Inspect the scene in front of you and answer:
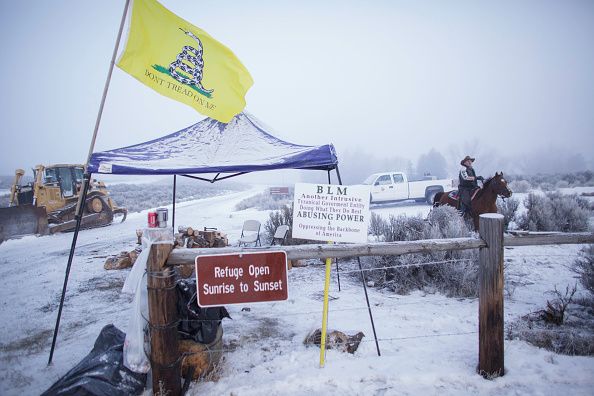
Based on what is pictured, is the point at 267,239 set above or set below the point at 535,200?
below

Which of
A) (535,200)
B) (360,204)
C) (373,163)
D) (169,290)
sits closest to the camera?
(169,290)

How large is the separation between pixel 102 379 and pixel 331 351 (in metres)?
2.17

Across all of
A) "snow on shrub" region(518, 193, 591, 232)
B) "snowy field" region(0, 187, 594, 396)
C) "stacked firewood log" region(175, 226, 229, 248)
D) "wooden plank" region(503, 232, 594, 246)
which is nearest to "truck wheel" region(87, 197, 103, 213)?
"snowy field" region(0, 187, 594, 396)

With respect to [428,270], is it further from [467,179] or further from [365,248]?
[467,179]

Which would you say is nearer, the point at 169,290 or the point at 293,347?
the point at 169,290

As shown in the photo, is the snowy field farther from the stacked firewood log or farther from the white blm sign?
the stacked firewood log

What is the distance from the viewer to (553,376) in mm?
2777

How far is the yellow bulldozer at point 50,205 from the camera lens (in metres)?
11.0

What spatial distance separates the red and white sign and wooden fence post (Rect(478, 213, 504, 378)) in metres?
1.79

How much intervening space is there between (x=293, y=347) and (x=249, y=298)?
1270 mm

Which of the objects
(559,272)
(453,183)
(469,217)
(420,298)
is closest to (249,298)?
(420,298)

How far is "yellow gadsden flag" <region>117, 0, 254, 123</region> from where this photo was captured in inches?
139

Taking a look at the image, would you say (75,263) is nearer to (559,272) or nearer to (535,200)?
(559,272)

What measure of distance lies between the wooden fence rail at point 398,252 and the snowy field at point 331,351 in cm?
29
